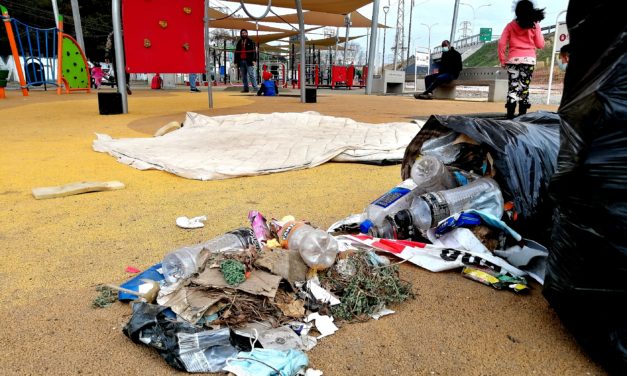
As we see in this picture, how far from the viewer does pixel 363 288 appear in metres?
1.76

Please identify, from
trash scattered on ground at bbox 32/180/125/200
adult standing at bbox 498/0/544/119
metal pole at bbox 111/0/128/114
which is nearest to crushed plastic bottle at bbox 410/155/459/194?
trash scattered on ground at bbox 32/180/125/200

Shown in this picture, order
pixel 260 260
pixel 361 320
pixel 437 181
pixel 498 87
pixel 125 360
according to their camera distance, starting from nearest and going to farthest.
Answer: pixel 125 360
pixel 361 320
pixel 260 260
pixel 437 181
pixel 498 87

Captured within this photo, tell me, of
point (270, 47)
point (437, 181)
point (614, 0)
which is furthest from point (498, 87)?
point (270, 47)

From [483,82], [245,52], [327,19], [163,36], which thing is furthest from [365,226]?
[327,19]

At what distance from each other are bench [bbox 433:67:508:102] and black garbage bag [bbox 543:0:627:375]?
1236 centimetres

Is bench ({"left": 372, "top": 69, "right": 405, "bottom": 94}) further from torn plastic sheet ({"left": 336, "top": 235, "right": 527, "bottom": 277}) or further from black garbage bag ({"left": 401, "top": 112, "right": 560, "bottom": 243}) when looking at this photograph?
torn plastic sheet ({"left": 336, "top": 235, "right": 527, "bottom": 277})

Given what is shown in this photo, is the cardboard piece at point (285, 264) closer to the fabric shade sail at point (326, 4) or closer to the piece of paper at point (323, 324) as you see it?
the piece of paper at point (323, 324)

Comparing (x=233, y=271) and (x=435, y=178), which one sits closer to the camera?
(x=233, y=271)

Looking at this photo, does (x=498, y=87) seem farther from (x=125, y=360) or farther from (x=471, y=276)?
(x=125, y=360)

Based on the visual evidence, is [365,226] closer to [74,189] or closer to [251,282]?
[251,282]

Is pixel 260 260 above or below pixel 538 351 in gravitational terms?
above

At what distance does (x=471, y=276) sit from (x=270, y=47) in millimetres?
36552

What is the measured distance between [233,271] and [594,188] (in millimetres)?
1211

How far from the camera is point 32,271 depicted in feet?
6.54
